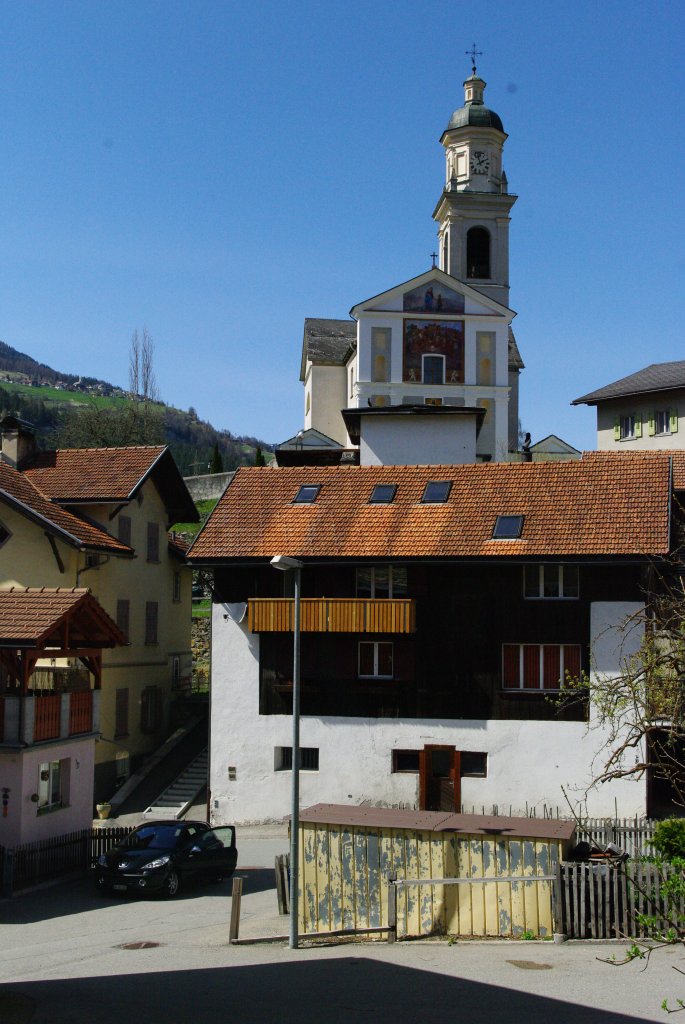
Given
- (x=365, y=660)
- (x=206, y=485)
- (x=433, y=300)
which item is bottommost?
(x=365, y=660)

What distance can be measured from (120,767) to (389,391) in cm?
3154

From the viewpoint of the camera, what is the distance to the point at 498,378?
6338 centimetres

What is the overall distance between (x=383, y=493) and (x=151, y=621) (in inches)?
432

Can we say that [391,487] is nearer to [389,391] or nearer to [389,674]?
[389,674]

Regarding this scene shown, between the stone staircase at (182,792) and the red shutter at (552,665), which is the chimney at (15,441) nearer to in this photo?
the stone staircase at (182,792)

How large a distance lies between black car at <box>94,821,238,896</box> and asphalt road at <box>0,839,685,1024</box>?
1713 millimetres

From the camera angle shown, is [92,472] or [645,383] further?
[645,383]

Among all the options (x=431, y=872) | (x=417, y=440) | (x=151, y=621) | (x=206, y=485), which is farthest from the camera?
(x=206, y=485)

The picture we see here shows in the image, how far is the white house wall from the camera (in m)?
29.9

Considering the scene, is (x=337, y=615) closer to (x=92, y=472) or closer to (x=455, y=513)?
(x=455, y=513)

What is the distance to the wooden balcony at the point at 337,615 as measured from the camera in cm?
3075

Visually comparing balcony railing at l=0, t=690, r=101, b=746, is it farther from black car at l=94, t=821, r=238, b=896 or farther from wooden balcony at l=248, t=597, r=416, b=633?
wooden balcony at l=248, t=597, r=416, b=633

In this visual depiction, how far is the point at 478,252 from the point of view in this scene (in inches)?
3036

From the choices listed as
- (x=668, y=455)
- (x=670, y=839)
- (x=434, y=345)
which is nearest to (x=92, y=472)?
(x=668, y=455)
